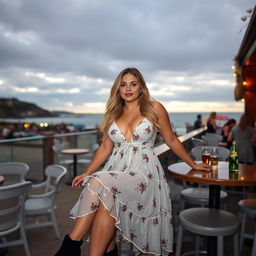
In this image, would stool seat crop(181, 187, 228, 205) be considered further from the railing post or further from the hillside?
the hillside

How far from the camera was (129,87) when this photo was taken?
2.28 metres

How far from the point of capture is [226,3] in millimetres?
8281

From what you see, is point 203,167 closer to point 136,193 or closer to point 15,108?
point 136,193

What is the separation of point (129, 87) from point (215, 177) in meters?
0.92

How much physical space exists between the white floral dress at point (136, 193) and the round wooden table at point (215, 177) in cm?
20

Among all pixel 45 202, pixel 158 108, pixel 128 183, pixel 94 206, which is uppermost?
pixel 158 108

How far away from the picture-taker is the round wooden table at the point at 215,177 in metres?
1.94

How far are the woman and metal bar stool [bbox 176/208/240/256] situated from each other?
16cm

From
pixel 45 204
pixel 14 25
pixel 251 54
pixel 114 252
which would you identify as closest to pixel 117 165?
pixel 114 252

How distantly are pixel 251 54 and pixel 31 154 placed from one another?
208 inches

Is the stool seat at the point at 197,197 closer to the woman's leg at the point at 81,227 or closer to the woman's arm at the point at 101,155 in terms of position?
the woman's arm at the point at 101,155

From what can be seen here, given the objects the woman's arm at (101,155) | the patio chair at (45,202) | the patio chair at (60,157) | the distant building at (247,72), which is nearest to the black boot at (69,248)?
the woman's arm at (101,155)

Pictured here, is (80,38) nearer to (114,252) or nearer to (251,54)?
(251,54)

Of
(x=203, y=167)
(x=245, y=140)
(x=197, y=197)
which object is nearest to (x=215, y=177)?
(x=203, y=167)
